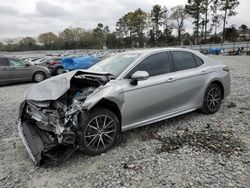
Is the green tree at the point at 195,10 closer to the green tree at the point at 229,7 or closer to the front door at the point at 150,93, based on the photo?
the green tree at the point at 229,7

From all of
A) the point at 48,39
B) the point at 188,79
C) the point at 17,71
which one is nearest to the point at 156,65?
the point at 188,79

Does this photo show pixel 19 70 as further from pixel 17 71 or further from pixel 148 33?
pixel 148 33

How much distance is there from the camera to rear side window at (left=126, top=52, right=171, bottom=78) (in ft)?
12.3

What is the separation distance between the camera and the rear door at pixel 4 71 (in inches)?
378

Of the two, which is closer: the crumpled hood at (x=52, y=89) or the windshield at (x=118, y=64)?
the crumpled hood at (x=52, y=89)

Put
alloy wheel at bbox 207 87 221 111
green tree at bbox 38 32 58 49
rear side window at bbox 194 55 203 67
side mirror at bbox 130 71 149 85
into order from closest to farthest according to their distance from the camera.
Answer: side mirror at bbox 130 71 149 85 → rear side window at bbox 194 55 203 67 → alloy wheel at bbox 207 87 221 111 → green tree at bbox 38 32 58 49

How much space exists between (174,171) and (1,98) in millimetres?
6548

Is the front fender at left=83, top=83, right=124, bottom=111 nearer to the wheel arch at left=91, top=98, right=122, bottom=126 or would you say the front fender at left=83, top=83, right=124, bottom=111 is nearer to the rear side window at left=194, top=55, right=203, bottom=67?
the wheel arch at left=91, top=98, right=122, bottom=126

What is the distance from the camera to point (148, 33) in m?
61.8

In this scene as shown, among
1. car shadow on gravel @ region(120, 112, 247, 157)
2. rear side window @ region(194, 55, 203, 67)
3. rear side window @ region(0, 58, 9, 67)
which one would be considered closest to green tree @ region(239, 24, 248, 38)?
rear side window @ region(0, 58, 9, 67)

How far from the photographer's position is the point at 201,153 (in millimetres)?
3189

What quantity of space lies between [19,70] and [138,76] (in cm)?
831

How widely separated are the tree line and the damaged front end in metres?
47.6

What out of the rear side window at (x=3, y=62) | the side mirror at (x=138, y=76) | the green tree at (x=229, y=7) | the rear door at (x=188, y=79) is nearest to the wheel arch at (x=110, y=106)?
the side mirror at (x=138, y=76)
